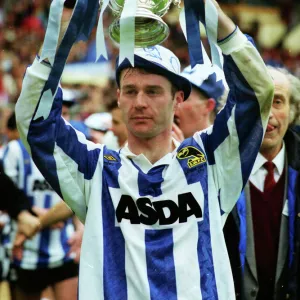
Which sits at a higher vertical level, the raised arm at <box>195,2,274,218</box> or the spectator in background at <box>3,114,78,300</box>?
the raised arm at <box>195,2,274,218</box>

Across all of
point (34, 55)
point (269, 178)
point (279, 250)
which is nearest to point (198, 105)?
point (269, 178)

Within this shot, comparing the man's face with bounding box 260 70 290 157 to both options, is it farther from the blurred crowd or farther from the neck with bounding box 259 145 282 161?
the blurred crowd

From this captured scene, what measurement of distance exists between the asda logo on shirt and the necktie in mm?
1183

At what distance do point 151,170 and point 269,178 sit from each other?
4.09 feet

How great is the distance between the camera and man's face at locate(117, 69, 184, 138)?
380 cm

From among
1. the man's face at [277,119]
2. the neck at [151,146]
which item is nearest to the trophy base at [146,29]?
the neck at [151,146]

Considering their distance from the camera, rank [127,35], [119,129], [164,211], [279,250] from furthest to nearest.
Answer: [119,129] < [279,250] < [164,211] < [127,35]

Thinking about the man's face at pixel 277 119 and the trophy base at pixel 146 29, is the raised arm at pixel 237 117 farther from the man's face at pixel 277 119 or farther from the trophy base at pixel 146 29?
the man's face at pixel 277 119

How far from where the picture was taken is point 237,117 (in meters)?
3.77

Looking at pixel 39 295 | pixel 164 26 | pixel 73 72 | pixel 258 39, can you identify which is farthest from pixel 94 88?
pixel 164 26

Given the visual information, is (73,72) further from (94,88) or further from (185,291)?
(185,291)

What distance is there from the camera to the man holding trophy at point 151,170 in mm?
3672

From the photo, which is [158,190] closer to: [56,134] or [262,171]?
[56,134]

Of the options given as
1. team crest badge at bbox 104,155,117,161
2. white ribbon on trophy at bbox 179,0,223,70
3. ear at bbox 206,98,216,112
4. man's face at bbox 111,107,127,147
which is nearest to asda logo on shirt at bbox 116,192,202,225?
team crest badge at bbox 104,155,117,161
